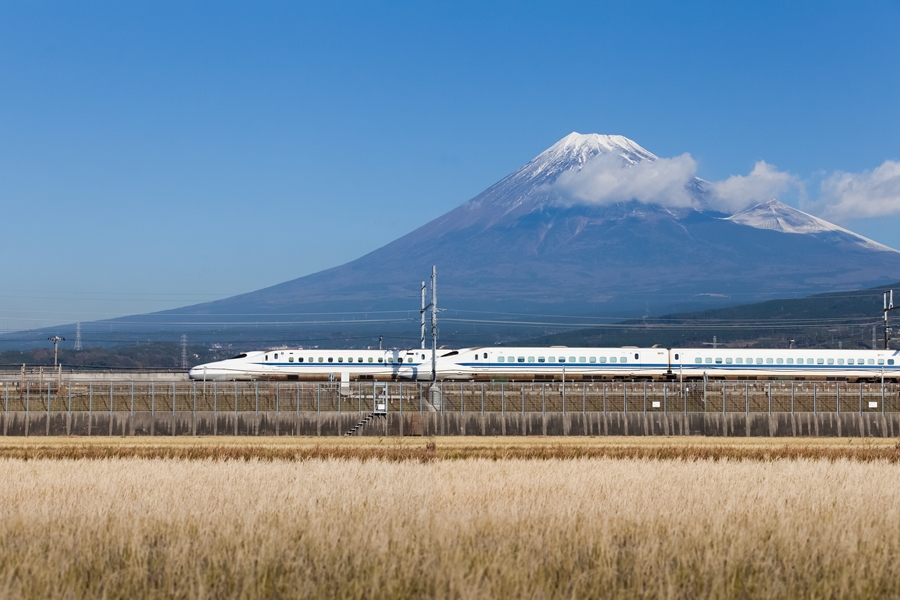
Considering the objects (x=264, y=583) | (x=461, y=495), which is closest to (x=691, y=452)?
(x=461, y=495)

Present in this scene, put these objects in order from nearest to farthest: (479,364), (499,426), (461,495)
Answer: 1. (461,495)
2. (499,426)
3. (479,364)

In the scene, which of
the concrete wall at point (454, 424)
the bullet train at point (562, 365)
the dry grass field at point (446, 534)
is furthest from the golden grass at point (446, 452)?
the bullet train at point (562, 365)

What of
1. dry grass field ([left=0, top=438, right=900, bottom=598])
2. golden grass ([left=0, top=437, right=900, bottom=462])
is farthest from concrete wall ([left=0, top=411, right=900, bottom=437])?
dry grass field ([left=0, top=438, right=900, bottom=598])

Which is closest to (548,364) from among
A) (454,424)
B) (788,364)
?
(788,364)

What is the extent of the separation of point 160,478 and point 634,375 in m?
73.3

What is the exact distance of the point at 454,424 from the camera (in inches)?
2228

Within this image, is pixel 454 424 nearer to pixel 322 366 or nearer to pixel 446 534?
pixel 322 366

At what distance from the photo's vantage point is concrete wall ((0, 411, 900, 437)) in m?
56.6

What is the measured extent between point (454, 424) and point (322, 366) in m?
39.4

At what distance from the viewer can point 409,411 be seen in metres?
60.0

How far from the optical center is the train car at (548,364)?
9306 cm

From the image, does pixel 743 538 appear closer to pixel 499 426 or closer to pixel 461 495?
pixel 461 495

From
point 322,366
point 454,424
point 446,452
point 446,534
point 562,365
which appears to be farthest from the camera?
point 322,366

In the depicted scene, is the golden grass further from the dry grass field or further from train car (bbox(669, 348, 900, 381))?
train car (bbox(669, 348, 900, 381))
